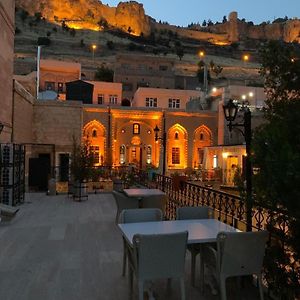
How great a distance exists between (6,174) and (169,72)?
3570 cm

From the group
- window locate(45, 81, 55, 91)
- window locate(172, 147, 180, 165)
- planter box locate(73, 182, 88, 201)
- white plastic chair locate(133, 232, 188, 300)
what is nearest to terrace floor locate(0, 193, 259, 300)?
white plastic chair locate(133, 232, 188, 300)

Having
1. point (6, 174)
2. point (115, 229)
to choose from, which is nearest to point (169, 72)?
point (6, 174)

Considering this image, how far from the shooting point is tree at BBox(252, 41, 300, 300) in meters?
2.72

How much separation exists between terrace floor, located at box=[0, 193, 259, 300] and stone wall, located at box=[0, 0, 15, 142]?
5.11 meters

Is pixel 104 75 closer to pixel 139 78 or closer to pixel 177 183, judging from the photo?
pixel 139 78

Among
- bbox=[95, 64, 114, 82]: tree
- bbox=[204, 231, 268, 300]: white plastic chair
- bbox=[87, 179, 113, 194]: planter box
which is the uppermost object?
bbox=[95, 64, 114, 82]: tree

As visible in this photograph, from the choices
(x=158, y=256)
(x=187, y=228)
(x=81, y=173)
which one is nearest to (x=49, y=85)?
(x=81, y=173)

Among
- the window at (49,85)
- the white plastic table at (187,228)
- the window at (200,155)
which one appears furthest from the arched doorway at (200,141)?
the white plastic table at (187,228)

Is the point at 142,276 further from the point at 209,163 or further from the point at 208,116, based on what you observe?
the point at 208,116

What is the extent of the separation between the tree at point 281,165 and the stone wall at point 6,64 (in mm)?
11147

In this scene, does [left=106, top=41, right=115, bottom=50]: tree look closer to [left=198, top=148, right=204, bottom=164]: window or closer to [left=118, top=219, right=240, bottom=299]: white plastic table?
[left=198, top=148, right=204, bottom=164]: window

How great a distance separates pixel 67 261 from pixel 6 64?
10.2 metres

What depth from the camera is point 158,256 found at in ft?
11.1

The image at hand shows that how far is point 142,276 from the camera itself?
3371 mm
